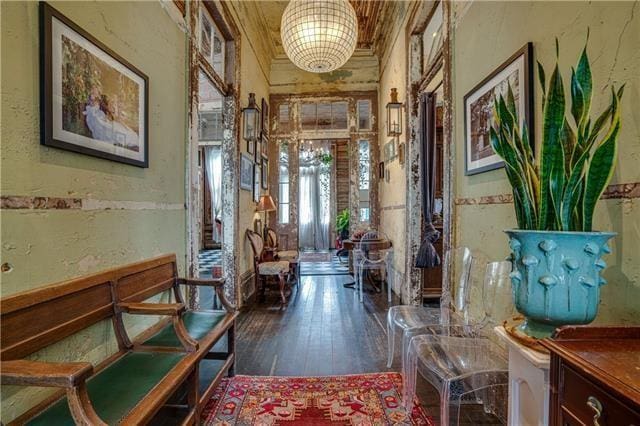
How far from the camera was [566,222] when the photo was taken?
1.01m

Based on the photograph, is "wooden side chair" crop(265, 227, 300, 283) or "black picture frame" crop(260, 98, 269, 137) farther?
"black picture frame" crop(260, 98, 269, 137)

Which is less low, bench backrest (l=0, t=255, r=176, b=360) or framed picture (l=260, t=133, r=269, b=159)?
framed picture (l=260, t=133, r=269, b=159)

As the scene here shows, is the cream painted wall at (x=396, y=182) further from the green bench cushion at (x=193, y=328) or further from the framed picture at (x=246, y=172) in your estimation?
the green bench cushion at (x=193, y=328)

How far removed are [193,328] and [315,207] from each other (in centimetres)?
848

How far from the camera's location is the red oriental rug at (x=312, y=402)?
5.95 ft

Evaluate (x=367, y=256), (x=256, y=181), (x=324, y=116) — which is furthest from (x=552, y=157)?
(x=324, y=116)

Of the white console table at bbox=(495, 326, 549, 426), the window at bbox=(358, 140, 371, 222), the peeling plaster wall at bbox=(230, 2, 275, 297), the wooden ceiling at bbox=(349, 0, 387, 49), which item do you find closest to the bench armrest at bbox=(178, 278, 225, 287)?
the peeling plaster wall at bbox=(230, 2, 275, 297)

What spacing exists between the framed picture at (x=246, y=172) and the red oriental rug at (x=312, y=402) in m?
2.54

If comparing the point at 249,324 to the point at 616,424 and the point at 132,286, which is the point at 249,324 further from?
the point at 616,424

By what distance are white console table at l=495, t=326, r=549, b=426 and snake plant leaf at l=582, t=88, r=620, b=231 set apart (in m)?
0.46

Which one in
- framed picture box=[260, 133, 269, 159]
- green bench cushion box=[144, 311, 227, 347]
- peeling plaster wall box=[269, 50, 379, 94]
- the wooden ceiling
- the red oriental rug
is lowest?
the red oriental rug

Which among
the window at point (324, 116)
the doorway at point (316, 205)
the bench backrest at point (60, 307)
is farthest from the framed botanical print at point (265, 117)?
the doorway at point (316, 205)

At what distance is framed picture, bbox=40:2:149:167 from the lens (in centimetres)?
125

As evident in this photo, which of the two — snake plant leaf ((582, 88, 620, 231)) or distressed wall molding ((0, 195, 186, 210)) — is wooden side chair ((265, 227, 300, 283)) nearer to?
distressed wall molding ((0, 195, 186, 210))
